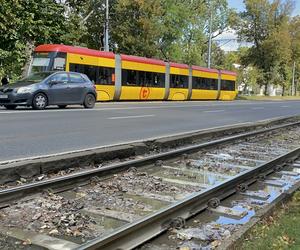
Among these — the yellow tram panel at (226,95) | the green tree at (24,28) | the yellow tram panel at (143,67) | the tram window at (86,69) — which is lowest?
the yellow tram panel at (226,95)

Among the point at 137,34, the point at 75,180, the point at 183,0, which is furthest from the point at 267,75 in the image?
the point at 75,180

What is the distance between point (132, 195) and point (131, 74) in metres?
27.0

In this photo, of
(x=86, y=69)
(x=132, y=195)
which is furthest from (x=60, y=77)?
(x=132, y=195)

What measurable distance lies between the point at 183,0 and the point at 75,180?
5480 cm

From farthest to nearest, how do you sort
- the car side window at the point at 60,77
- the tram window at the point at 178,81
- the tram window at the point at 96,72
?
the tram window at the point at 178,81 → the tram window at the point at 96,72 → the car side window at the point at 60,77

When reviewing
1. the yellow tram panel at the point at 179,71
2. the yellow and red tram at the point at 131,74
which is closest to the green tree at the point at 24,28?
the yellow and red tram at the point at 131,74

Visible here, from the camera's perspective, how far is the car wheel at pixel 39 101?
1947cm

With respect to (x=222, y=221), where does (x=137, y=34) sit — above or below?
above

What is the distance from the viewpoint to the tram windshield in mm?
26422

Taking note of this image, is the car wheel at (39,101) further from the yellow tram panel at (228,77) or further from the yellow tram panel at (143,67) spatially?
the yellow tram panel at (228,77)

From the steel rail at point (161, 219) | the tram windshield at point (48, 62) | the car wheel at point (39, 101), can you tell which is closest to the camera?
the steel rail at point (161, 219)

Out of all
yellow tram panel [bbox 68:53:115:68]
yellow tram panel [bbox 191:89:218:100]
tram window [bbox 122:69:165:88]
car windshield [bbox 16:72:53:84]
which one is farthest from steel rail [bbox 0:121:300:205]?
yellow tram panel [bbox 191:89:218:100]

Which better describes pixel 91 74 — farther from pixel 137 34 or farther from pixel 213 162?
pixel 213 162

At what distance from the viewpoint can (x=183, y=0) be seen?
59469 mm
